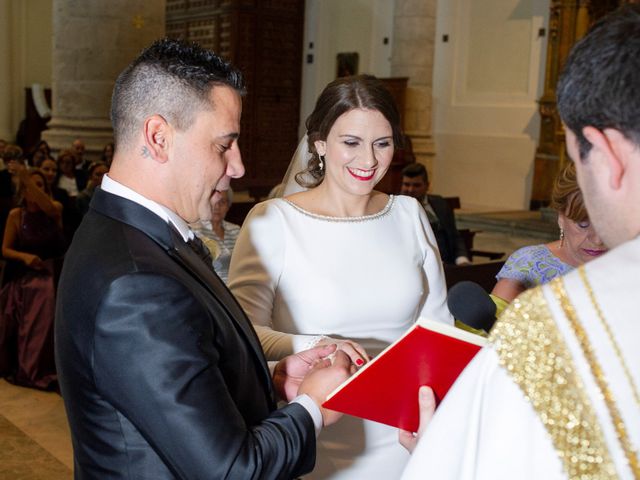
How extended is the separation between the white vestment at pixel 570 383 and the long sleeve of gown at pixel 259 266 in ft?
4.53

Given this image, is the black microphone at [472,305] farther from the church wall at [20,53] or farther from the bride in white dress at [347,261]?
the church wall at [20,53]

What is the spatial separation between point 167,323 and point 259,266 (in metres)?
1.08

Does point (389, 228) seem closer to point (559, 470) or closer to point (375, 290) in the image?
point (375, 290)

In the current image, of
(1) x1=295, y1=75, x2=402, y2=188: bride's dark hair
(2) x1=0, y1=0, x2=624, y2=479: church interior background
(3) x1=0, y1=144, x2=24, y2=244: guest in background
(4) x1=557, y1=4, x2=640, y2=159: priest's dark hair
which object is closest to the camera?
(4) x1=557, y1=4, x2=640, y2=159: priest's dark hair

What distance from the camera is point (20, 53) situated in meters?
16.6

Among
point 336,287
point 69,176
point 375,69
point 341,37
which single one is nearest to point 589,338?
point 336,287

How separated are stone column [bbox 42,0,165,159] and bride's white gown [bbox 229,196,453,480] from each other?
5.46 meters

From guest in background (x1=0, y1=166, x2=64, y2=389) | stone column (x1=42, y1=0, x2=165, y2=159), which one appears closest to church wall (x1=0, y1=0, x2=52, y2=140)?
stone column (x1=42, y1=0, x2=165, y2=159)

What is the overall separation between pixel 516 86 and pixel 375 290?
11263 millimetres

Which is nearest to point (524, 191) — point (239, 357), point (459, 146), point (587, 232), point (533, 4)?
point (459, 146)

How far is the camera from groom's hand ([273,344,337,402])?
197 centimetres

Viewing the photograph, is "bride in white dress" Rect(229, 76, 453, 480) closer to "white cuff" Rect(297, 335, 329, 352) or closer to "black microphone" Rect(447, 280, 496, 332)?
"white cuff" Rect(297, 335, 329, 352)

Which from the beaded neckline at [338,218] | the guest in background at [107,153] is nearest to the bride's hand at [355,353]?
the beaded neckline at [338,218]

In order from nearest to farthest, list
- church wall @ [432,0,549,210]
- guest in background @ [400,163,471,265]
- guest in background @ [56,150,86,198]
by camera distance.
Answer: guest in background @ [400,163,471,265] < guest in background @ [56,150,86,198] < church wall @ [432,0,549,210]
